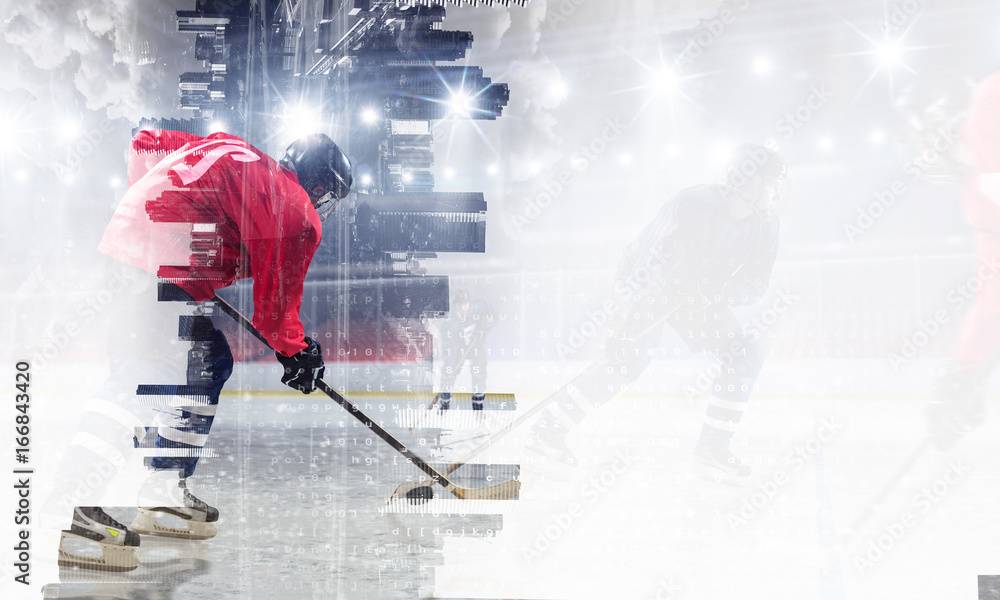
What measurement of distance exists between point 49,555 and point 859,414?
4.30 meters

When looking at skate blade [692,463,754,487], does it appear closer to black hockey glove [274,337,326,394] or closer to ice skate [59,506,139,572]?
black hockey glove [274,337,326,394]

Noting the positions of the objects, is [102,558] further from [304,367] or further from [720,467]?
[720,467]

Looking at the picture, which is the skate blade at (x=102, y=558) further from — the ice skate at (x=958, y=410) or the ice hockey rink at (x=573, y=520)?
the ice skate at (x=958, y=410)

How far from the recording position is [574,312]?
3572 mm

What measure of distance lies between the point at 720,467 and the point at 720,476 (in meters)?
0.04

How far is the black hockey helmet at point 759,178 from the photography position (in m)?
2.41

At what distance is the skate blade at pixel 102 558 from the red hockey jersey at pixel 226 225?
0.58 metres

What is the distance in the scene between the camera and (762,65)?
3.58m

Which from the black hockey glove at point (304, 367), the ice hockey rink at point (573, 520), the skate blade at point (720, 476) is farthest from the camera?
the skate blade at point (720, 476)

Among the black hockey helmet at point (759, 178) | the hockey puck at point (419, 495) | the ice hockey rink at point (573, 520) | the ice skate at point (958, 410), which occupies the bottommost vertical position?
the ice hockey rink at point (573, 520)

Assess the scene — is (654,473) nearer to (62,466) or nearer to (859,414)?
(62,466)

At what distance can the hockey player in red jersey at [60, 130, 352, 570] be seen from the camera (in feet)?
4.77

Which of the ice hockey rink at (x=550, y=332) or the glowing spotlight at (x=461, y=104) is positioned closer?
the ice hockey rink at (x=550, y=332)

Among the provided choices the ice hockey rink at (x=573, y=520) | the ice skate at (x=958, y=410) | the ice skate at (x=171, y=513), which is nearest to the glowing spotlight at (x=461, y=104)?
the ice hockey rink at (x=573, y=520)
